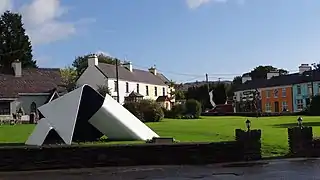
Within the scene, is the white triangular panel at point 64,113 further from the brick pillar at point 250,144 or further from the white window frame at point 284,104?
the white window frame at point 284,104

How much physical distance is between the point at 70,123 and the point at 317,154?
452 inches

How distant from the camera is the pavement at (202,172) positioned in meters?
14.9

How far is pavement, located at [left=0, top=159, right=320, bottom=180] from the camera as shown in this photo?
14.9 metres

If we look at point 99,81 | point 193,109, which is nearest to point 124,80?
point 99,81

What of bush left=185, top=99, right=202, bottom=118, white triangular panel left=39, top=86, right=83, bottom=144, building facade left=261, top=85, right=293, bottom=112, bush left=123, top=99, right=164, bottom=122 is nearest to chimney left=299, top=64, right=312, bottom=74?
building facade left=261, top=85, right=293, bottom=112

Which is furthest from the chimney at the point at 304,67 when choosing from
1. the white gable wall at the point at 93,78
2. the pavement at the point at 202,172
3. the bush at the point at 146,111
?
the pavement at the point at 202,172

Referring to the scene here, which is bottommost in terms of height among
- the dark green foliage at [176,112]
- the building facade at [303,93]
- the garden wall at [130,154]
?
the garden wall at [130,154]

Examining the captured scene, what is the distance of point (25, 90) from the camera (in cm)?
6475

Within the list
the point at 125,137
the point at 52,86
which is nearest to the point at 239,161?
the point at 125,137

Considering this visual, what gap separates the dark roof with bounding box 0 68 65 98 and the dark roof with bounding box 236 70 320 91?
148 feet

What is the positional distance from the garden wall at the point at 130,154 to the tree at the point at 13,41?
75.3 m

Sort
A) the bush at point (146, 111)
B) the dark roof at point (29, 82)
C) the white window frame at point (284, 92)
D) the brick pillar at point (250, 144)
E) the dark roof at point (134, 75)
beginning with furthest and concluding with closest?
the white window frame at point (284, 92) < the dark roof at point (134, 75) < the dark roof at point (29, 82) < the bush at point (146, 111) < the brick pillar at point (250, 144)

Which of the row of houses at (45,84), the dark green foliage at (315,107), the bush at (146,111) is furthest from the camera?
the dark green foliage at (315,107)

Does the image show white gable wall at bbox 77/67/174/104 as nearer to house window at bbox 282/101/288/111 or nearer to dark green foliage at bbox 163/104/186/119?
dark green foliage at bbox 163/104/186/119
